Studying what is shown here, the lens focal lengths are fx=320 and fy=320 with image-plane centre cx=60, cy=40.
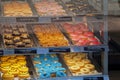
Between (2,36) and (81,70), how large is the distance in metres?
0.74

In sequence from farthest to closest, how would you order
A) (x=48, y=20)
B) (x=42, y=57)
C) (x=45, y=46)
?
1. (x=42, y=57)
2. (x=45, y=46)
3. (x=48, y=20)

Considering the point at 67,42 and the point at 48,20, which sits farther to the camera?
the point at 67,42

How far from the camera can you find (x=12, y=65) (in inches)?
110

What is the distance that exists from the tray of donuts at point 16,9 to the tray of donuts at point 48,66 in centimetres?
50

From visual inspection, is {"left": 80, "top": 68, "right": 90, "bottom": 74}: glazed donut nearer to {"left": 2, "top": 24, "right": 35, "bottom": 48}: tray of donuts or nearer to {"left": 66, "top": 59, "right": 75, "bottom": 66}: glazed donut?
{"left": 66, "top": 59, "right": 75, "bottom": 66}: glazed donut

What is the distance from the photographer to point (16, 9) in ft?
8.71

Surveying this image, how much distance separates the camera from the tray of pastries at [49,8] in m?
2.54

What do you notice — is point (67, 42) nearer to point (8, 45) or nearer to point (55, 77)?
point (55, 77)

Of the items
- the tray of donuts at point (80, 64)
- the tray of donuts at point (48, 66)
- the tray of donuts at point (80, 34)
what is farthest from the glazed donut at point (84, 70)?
the tray of donuts at point (80, 34)

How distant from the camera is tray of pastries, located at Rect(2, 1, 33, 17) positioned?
2.51 meters

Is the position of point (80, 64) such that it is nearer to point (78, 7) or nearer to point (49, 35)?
point (49, 35)

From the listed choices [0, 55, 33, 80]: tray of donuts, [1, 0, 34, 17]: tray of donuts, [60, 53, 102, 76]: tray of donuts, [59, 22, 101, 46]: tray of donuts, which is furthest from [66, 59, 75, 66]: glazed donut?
[1, 0, 34, 17]: tray of donuts

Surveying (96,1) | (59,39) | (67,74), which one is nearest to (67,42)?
(59,39)

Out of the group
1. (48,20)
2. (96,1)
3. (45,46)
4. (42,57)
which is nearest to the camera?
(48,20)
